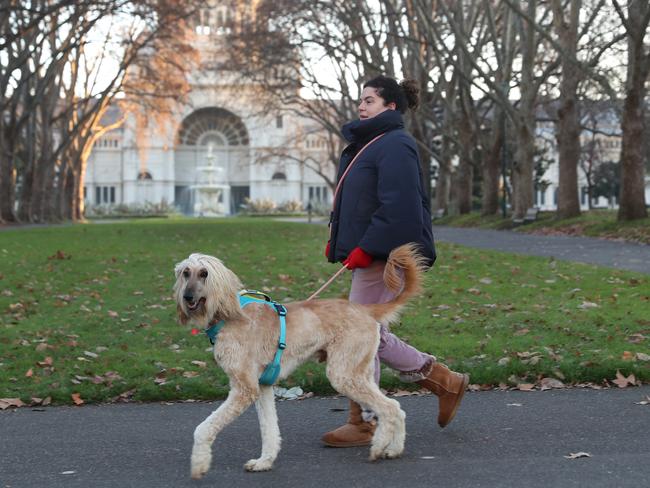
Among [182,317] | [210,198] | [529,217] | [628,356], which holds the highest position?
[210,198]

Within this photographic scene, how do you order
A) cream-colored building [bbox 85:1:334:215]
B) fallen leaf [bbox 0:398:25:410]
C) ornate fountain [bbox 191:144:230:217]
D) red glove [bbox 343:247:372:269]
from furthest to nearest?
cream-colored building [bbox 85:1:334:215] → ornate fountain [bbox 191:144:230:217] → fallen leaf [bbox 0:398:25:410] → red glove [bbox 343:247:372:269]

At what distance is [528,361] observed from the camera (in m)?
7.64

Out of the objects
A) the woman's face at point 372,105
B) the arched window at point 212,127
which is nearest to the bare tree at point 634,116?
the woman's face at point 372,105

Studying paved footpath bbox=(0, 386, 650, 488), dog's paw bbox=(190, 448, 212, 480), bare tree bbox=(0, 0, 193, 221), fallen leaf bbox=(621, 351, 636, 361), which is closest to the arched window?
bare tree bbox=(0, 0, 193, 221)

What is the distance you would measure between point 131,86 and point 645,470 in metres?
42.5

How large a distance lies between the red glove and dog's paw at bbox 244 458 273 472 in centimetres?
117

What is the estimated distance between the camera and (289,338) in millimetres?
5184

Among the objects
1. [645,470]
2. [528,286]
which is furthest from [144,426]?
[528,286]

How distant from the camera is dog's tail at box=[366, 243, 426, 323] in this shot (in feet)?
17.8

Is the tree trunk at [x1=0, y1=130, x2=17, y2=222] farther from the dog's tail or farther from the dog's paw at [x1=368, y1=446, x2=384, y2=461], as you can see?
the dog's paw at [x1=368, y1=446, x2=384, y2=461]

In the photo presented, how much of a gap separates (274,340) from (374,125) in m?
1.41

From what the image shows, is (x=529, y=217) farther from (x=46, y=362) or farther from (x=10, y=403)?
(x=10, y=403)

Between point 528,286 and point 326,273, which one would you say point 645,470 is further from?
point 326,273

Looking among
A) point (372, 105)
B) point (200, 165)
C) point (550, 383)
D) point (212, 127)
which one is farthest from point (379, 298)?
point (212, 127)
